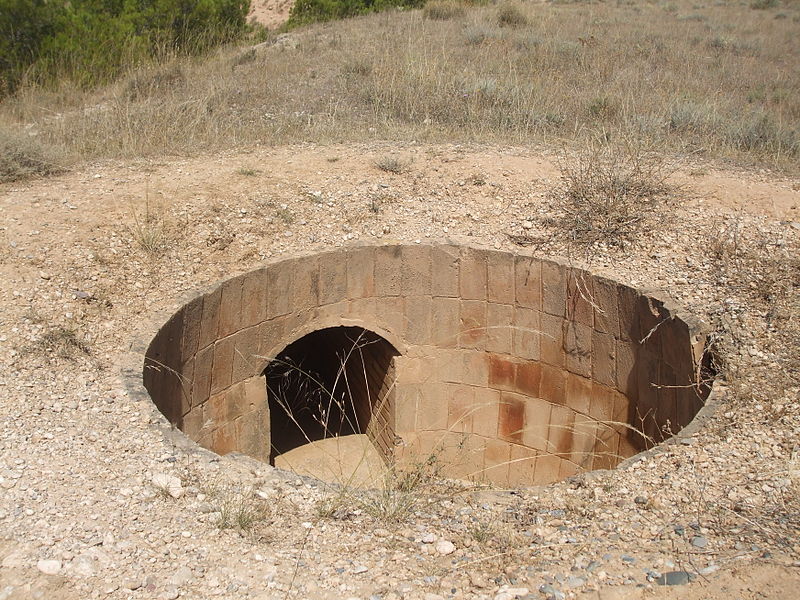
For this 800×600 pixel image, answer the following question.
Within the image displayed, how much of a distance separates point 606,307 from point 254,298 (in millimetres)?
2923

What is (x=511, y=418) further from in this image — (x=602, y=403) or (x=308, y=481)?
(x=308, y=481)

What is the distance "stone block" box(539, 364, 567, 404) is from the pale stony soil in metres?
1.08

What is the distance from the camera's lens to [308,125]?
9.02 meters

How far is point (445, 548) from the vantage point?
3.65 meters

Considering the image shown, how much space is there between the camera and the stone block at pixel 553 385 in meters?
7.07

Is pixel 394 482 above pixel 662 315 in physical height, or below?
below

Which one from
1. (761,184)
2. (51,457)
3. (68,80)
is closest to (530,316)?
(761,184)

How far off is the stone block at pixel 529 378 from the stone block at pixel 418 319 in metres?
0.90

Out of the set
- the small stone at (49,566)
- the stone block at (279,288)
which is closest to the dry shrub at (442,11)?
the stone block at (279,288)

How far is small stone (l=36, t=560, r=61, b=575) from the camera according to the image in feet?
10.8

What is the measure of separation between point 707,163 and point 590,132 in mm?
1445

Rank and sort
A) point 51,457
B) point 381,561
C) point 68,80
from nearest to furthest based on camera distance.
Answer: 1. point 381,561
2. point 51,457
3. point 68,80

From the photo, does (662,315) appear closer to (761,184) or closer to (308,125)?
(761,184)

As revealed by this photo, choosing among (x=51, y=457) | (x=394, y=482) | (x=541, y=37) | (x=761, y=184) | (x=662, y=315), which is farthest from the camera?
(x=541, y=37)
